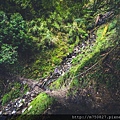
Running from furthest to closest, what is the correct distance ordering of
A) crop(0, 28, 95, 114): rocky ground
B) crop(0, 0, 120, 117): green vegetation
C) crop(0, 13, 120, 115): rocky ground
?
1. crop(0, 28, 95, 114): rocky ground
2. crop(0, 0, 120, 117): green vegetation
3. crop(0, 13, 120, 115): rocky ground

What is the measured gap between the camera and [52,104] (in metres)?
4.04

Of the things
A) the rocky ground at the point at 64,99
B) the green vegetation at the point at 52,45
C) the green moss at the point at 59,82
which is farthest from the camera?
the green moss at the point at 59,82

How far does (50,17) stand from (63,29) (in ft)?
1.33

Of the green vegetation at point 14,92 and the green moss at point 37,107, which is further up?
the green vegetation at point 14,92

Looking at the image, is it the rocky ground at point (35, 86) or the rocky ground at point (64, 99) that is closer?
the rocky ground at point (64, 99)

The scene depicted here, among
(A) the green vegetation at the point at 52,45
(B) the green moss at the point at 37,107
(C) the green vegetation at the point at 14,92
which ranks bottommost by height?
(B) the green moss at the point at 37,107

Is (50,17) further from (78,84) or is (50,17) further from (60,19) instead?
(78,84)

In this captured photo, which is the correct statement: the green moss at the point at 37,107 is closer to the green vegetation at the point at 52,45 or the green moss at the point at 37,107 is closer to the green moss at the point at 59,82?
the green vegetation at the point at 52,45

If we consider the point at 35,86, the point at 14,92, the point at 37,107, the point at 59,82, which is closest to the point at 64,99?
the point at 59,82

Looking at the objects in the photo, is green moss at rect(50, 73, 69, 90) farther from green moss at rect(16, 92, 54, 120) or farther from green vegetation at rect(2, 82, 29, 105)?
green vegetation at rect(2, 82, 29, 105)

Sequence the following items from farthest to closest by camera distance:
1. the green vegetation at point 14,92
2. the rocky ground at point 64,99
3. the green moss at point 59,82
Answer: the green vegetation at point 14,92
the green moss at point 59,82
the rocky ground at point 64,99

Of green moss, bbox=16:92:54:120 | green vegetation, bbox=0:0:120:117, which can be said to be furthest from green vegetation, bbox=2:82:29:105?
green moss, bbox=16:92:54:120

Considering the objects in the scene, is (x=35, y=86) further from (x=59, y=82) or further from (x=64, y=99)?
(x=64, y=99)

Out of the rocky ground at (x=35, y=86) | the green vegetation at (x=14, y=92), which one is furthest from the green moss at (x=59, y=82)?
the green vegetation at (x=14, y=92)
